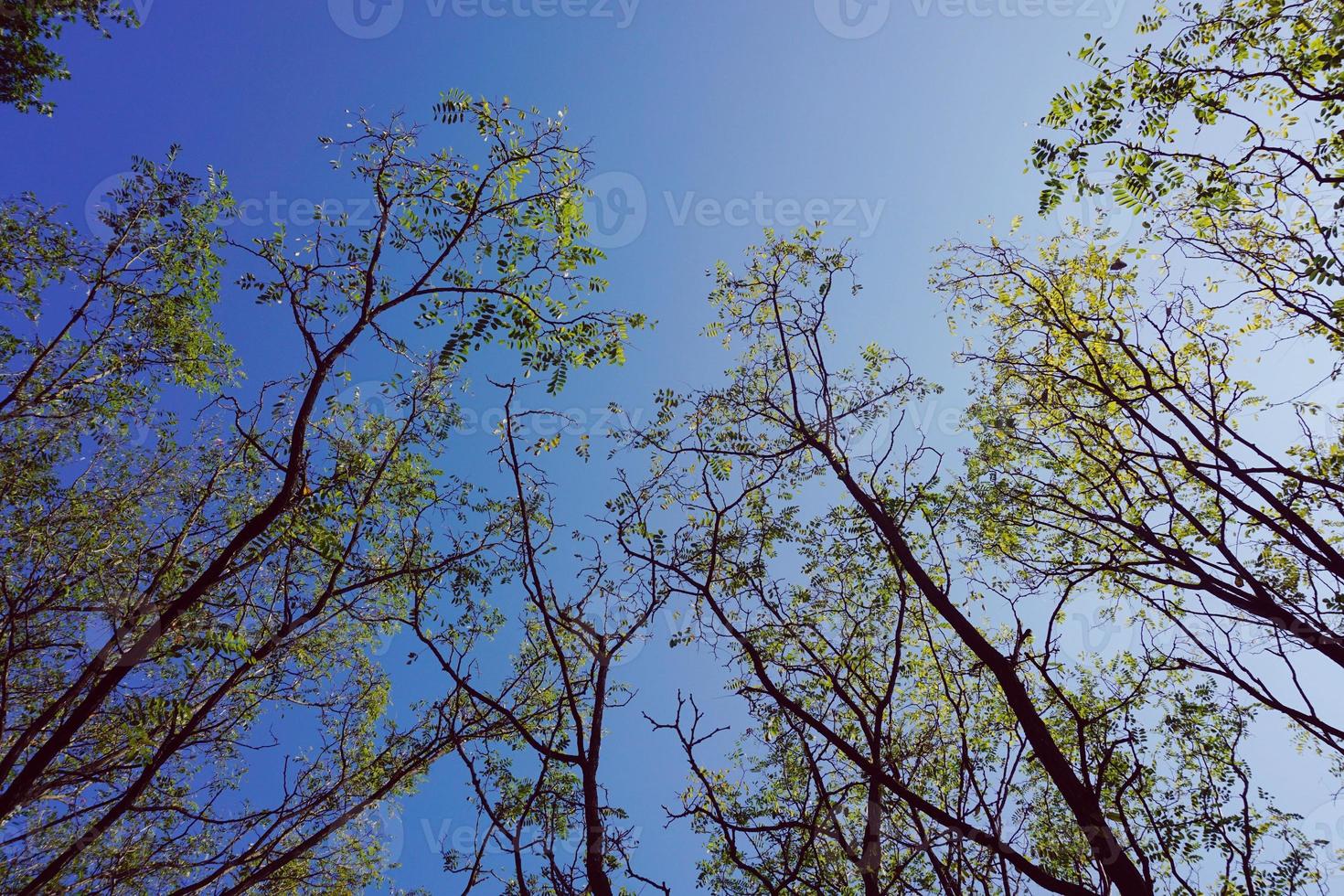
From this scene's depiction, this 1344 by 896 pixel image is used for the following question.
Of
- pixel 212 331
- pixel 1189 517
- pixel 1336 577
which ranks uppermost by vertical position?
pixel 212 331

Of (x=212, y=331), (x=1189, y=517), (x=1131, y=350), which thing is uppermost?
(x=212, y=331)

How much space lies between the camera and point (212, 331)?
31.6 feet

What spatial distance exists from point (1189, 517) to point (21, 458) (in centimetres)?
1606

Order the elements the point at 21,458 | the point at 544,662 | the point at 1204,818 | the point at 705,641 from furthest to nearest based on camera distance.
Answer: the point at 544,662, the point at 21,458, the point at 705,641, the point at 1204,818

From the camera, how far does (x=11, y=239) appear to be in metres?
8.62

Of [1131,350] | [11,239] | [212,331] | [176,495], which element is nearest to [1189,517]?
[1131,350]

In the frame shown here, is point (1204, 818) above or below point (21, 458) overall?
below

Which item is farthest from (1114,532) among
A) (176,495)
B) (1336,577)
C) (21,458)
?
(21,458)

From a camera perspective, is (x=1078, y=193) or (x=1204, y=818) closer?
(x=1204, y=818)

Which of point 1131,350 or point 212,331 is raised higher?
point 212,331

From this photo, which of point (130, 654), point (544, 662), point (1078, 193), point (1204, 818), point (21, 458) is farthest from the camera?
point (544, 662)

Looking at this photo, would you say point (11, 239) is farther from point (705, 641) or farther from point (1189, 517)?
point (1189, 517)

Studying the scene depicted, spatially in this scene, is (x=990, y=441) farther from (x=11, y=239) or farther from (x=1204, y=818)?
(x=11, y=239)

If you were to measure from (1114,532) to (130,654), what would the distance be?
11432 mm
